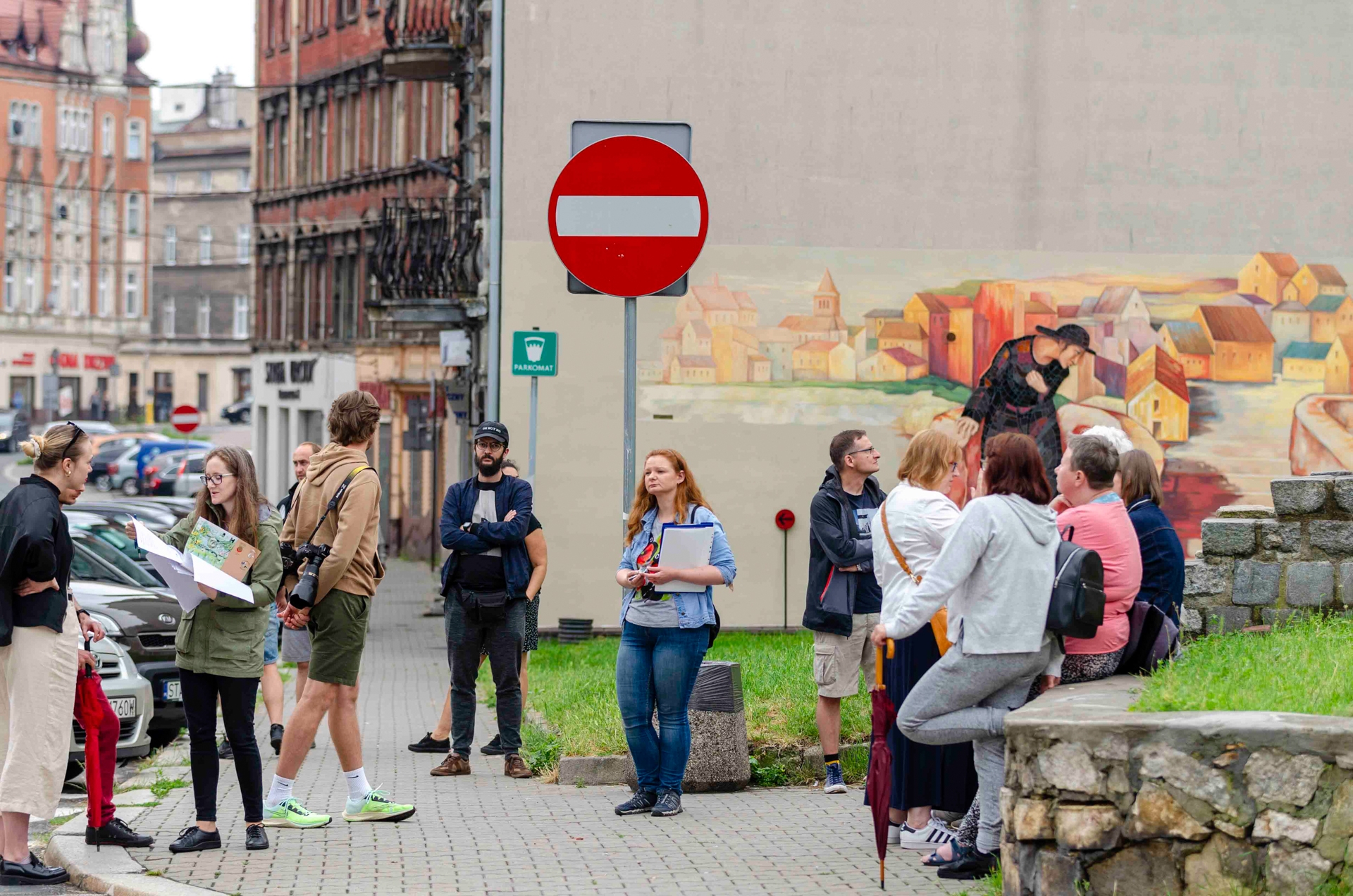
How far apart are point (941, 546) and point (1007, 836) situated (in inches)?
62.0

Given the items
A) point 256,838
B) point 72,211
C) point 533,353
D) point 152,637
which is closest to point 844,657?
point 256,838

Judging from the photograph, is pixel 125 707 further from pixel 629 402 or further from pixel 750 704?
pixel 629 402

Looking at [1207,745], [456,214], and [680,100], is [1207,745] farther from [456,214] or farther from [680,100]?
[456,214]

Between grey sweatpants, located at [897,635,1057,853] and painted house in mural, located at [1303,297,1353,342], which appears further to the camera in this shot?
painted house in mural, located at [1303,297,1353,342]

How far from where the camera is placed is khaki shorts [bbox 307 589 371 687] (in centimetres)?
821

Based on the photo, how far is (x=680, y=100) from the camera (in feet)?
61.7

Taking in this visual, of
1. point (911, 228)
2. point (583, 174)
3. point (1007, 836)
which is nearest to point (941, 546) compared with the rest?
point (1007, 836)

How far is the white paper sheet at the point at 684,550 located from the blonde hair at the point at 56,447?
2657mm

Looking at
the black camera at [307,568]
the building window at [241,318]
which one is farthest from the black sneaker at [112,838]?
the building window at [241,318]

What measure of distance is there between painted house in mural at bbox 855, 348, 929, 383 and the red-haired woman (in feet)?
33.4

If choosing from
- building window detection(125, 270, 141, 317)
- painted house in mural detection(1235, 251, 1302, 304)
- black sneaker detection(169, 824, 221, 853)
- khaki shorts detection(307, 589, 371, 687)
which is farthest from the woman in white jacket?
building window detection(125, 270, 141, 317)

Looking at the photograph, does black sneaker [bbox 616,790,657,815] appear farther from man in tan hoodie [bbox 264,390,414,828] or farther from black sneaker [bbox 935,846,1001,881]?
black sneaker [bbox 935,846,1001,881]

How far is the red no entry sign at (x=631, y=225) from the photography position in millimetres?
8547

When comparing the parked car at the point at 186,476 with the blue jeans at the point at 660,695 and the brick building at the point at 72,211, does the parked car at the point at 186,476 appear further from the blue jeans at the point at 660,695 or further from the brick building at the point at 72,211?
the blue jeans at the point at 660,695
